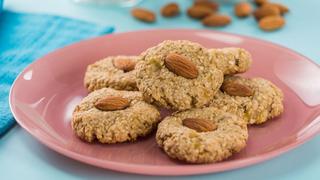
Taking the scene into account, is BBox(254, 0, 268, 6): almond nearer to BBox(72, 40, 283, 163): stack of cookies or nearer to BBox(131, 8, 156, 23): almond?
BBox(131, 8, 156, 23): almond

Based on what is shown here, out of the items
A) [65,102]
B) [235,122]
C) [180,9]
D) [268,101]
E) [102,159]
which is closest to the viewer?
[102,159]

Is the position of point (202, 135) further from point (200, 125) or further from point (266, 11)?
point (266, 11)

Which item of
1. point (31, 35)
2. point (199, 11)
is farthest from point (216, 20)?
point (31, 35)

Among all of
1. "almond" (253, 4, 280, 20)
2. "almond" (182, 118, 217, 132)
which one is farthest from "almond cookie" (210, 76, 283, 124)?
"almond" (253, 4, 280, 20)

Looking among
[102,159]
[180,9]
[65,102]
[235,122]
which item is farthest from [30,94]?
[180,9]

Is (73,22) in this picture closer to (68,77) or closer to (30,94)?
(68,77)

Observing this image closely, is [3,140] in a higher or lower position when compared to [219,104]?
lower

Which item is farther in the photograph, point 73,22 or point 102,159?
point 73,22
